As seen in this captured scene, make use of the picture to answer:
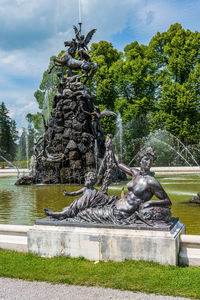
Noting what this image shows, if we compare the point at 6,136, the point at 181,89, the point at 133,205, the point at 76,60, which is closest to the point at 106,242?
the point at 133,205

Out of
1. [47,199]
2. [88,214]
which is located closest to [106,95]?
[47,199]

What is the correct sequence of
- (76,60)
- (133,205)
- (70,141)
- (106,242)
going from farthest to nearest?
(76,60) → (70,141) → (133,205) → (106,242)

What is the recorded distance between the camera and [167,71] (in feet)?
106

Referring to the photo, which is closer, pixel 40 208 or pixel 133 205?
pixel 133 205

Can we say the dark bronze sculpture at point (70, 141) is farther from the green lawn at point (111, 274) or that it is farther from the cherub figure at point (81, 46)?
the green lawn at point (111, 274)

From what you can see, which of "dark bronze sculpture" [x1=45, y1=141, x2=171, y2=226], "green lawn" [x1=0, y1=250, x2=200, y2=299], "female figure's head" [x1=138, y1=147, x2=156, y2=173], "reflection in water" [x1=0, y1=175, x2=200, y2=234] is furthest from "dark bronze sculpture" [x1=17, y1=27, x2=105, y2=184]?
"green lawn" [x1=0, y1=250, x2=200, y2=299]

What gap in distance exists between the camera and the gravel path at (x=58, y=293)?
12.4 feet

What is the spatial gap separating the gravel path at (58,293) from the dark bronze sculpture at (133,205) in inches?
43.8

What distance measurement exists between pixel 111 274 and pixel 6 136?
168ft

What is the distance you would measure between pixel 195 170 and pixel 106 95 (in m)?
14.6

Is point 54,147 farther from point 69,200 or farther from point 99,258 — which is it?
point 99,258

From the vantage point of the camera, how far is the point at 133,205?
4.98 meters

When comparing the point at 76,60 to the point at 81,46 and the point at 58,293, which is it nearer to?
the point at 81,46

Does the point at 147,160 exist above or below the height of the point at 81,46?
below
